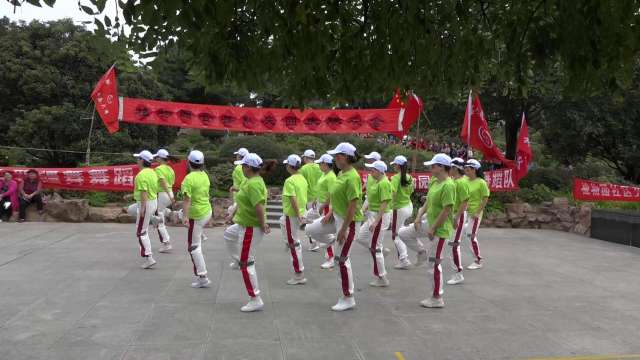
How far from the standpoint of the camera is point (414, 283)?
7.71m

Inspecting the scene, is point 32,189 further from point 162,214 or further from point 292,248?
point 292,248

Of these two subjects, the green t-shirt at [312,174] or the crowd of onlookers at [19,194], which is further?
the crowd of onlookers at [19,194]

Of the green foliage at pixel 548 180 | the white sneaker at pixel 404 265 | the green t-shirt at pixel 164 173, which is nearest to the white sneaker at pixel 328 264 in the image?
the white sneaker at pixel 404 265

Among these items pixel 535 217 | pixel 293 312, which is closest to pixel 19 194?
pixel 293 312

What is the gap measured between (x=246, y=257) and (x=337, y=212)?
1245 millimetres

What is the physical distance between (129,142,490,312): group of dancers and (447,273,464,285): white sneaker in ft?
0.05

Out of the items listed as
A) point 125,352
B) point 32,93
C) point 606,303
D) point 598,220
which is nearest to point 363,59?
point 125,352

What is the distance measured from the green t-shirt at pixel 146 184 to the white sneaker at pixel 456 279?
4.96 m

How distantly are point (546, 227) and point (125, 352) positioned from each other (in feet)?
45.4

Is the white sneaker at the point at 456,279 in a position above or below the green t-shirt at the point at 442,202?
below

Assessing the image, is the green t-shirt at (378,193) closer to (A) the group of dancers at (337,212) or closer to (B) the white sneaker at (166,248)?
(A) the group of dancers at (337,212)

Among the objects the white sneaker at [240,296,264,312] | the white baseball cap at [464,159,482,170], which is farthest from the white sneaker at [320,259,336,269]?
the white baseball cap at [464,159,482,170]

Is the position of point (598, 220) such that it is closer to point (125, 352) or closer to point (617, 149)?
point (617, 149)

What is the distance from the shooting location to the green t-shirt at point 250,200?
5.92 metres
